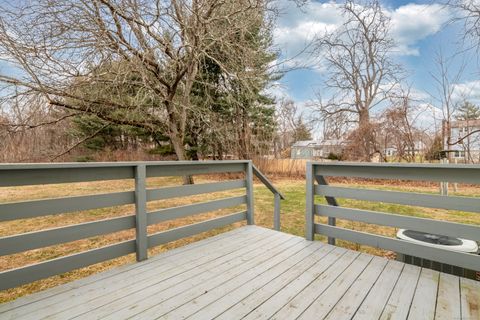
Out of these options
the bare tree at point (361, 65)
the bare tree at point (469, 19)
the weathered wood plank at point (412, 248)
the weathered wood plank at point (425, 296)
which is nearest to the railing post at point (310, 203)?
the weathered wood plank at point (412, 248)

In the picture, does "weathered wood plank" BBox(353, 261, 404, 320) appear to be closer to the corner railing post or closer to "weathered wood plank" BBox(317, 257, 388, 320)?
"weathered wood plank" BBox(317, 257, 388, 320)

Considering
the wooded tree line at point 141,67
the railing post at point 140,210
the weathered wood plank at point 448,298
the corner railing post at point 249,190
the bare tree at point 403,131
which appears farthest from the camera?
the bare tree at point 403,131

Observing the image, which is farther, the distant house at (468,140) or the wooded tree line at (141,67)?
the distant house at (468,140)

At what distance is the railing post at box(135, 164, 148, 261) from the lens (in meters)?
2.40

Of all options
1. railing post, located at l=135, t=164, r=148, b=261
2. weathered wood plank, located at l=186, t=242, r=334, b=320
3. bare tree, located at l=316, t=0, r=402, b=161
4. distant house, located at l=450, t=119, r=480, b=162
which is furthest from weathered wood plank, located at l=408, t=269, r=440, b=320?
bare tree, located at l=316, t=0, r=402, b=161

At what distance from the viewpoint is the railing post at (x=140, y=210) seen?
2402 millimetres

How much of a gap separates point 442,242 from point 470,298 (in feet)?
2.03

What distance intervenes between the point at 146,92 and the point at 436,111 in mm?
10063

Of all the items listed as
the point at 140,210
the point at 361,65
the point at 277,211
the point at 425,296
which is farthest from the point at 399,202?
the point at 361,65

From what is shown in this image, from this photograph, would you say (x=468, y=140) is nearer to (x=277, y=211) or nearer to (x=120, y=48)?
(x=277, y=211)

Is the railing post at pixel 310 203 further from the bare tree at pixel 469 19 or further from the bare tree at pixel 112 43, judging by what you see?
the bare tree at pixel 469 19

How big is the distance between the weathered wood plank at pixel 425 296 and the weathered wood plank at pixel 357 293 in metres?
0.28

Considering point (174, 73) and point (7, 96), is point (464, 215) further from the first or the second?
point (7, 96)

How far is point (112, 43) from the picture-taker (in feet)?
18.3
